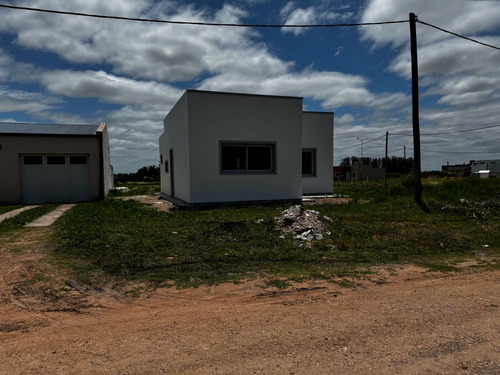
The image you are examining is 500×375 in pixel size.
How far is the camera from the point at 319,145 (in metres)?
17.5

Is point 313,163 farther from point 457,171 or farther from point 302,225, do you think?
point 457,171

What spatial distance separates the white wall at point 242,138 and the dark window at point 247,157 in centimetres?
30

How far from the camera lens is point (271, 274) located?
5.09 m

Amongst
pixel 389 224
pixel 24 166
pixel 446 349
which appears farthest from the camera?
pixel 24 166

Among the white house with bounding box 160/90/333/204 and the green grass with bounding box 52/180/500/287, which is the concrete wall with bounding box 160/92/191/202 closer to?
the white house with bounding box 160/90/333/204

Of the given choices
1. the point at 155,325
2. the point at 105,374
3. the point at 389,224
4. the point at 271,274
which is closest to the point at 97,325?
the point at 155,325

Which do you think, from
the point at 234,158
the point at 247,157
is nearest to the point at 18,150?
the point at 234,158

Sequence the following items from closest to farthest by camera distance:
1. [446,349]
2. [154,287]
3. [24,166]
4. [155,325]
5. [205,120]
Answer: [446,349] < [155,325] < [154,287] < [205,120] < [24,166]

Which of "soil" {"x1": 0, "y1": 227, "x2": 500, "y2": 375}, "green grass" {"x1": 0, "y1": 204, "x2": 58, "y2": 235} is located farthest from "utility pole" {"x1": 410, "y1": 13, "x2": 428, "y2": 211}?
"green grass" {"x1": 0, "y1": 204, "x2": 58, "y2": 235}

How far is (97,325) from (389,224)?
26.4 feet

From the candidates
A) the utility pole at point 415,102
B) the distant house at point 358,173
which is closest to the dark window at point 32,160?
the utility pole at point 415,102

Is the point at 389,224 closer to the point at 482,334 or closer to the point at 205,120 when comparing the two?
the point at 482,334

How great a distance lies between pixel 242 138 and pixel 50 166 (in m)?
10.2

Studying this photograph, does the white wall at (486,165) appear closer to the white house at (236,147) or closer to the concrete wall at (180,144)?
the white house at (236,147)
